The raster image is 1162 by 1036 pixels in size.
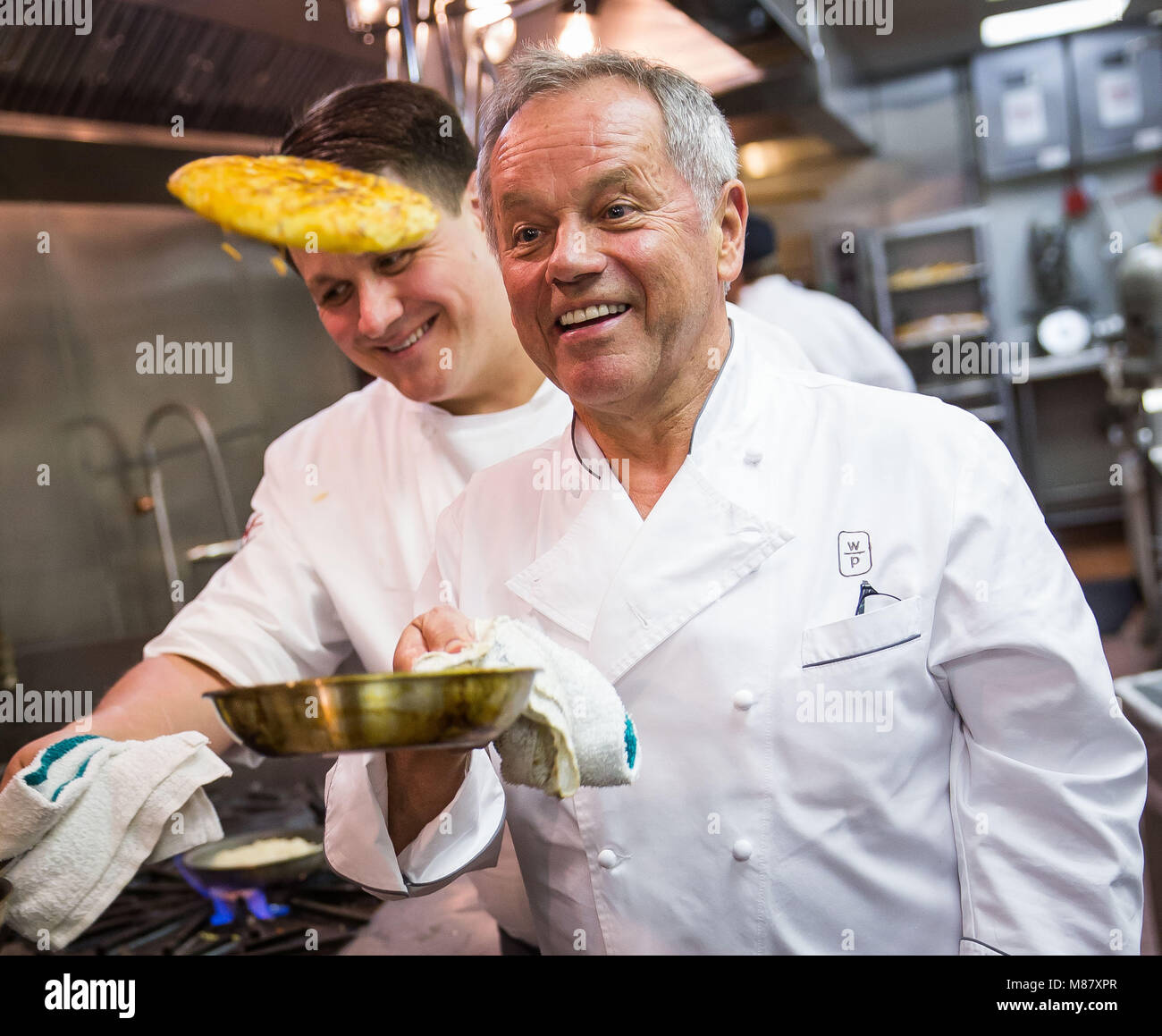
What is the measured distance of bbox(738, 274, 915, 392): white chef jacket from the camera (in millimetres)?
2348

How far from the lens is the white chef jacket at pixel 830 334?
2348 mm

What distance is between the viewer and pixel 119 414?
140 centimetres

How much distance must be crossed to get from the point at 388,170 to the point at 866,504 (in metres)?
0.61

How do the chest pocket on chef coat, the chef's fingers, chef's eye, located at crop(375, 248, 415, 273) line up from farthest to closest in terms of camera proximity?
chef's eye, located at crop(375, 248, 415, 273), the chest pocket on chef coat, the chef's fingers

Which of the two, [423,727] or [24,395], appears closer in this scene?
[423,727]

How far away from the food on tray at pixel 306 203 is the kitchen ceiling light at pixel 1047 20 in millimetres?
1174

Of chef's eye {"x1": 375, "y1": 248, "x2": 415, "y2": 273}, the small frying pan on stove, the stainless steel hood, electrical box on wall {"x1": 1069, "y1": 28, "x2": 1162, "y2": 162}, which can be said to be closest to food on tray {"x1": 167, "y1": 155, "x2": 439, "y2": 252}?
chef's eye {"x1": 375, "y1": 248, "x2": 415, "y2": 273}

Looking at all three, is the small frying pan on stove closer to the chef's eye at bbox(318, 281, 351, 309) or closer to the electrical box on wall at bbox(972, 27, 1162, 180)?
the chef's eye at bbox(318, 281, 351, 309)

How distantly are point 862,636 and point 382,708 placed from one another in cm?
46

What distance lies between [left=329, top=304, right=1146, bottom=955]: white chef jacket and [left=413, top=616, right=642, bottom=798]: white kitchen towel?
155mm

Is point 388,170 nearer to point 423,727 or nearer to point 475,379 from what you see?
point 475,379

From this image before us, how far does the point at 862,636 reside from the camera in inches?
37.1

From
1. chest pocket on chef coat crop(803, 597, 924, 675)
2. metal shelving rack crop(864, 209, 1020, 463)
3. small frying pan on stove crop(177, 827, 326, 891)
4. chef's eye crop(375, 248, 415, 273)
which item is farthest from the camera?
metal shelving rack crop(864, 209, 1020, 463)
